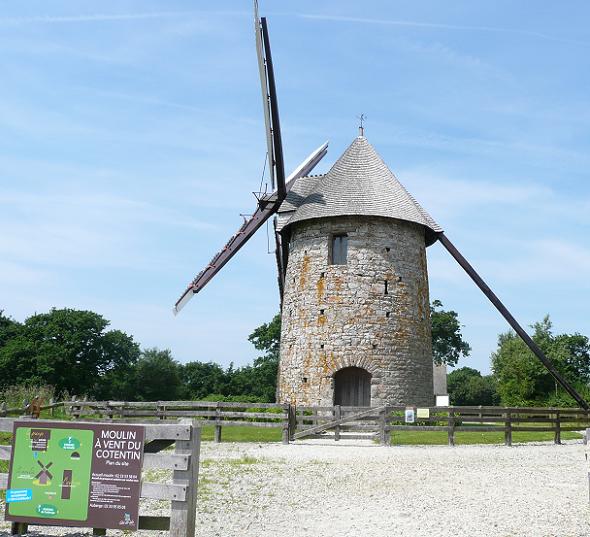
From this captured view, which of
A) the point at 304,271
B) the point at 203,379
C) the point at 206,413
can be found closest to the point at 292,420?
the point at 206,413

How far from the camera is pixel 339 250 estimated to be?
25.3 m

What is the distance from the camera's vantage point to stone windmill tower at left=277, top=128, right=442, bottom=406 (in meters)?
24.3

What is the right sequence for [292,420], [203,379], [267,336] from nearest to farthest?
[292,420]
[267,336]
[203,379]

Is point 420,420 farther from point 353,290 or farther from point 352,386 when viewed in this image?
point 353,290

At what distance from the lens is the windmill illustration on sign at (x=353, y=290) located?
24344 mm

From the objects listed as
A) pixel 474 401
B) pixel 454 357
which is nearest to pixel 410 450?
pixel 454 357

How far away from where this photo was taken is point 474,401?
8044 centimetres

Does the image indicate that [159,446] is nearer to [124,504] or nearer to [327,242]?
[124,504]

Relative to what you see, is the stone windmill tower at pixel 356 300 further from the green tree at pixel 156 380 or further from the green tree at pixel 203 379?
the green tree at pixel 203 379

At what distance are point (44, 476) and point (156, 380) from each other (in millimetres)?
54515

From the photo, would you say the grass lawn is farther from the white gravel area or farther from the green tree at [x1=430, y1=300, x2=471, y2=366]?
the green tree at [x1=430, y1=300, x2=471, y2=366]

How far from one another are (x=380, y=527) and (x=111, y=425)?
3.41 m

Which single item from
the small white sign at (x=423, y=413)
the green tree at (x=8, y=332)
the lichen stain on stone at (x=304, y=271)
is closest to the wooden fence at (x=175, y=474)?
the small white sign at (x=423, y=413)

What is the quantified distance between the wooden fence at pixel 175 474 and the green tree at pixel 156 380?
54.1m
